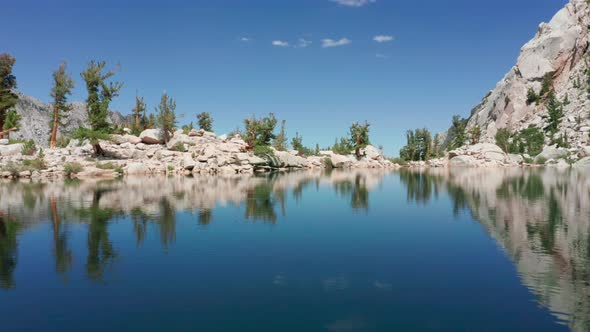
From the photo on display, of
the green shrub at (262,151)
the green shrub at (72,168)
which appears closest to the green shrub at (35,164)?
the green shrub at (72,168)

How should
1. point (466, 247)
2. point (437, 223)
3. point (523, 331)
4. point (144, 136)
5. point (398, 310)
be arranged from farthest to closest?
1. point (144, 136)
2. point (437, 223)
3. point (466, 247)
4. point (398, 310)
5. point (523, 331)

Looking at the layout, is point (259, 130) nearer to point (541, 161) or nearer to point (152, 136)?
point (152, 136)

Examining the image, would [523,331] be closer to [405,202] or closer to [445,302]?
[445,302]

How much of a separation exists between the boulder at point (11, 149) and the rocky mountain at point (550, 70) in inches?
5398

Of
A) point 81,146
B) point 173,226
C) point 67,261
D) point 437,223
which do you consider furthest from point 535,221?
point 81,146

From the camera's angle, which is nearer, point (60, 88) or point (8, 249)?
point (8, 249)

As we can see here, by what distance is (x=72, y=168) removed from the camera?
5362 centimetres

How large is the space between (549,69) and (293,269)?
16175 cm

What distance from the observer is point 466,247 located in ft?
49.1

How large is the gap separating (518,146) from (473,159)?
18596 millimetres

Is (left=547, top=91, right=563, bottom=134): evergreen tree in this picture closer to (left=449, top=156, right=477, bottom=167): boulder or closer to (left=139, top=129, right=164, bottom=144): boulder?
(left=449, top=156, right=477, bottom=167): boulder

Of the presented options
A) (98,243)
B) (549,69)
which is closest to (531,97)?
(549,69)

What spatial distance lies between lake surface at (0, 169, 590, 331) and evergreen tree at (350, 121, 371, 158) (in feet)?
248

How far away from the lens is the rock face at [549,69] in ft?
438
